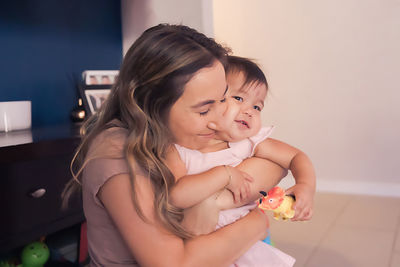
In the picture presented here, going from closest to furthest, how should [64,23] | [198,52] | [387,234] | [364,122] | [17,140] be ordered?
[198,52]
[17,140]
[64,23]
[387,234]
[364,122]

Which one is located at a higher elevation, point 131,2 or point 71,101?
point 131,2

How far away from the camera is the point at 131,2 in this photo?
241 cm

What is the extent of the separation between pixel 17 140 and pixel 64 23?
36.0 inches

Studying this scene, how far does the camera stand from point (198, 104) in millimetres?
928

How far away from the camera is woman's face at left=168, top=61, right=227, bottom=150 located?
0.92 m

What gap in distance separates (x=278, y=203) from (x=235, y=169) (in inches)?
5.4

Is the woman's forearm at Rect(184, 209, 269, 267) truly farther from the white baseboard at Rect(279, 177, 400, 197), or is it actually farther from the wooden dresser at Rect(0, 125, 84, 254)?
the white baseboard at Rect(279, 177, 400, 197)

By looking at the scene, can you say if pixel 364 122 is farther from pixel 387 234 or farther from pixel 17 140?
pixel 17 140

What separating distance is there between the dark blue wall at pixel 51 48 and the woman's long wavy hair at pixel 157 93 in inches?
45.8

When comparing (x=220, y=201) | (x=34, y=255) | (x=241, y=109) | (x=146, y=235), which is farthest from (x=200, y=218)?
(x=34, y=255)

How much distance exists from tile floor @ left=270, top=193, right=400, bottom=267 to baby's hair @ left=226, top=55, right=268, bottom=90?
1.25 metres

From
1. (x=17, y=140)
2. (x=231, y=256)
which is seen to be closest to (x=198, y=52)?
(x=231, y=256)

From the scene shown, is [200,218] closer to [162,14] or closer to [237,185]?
[237,185]

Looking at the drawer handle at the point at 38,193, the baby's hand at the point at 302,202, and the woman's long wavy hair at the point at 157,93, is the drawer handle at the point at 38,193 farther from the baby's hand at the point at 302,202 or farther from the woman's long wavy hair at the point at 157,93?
the baby's hand at the point at 302,202
